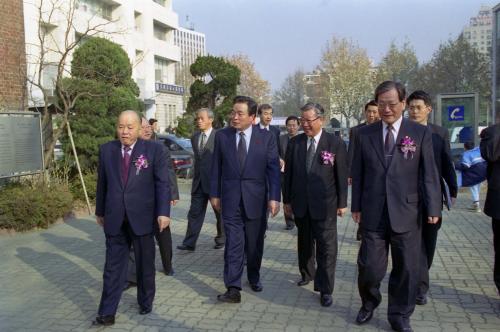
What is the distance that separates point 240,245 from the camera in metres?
5.36

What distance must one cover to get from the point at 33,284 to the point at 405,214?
4375 millimetres

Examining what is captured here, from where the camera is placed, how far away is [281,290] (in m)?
5.71

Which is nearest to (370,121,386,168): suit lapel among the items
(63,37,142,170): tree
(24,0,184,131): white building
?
(63,37,142,170): tree

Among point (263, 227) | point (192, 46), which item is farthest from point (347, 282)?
point (192, 46)

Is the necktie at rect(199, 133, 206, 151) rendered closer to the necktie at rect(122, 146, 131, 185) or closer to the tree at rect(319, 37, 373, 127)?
the necktie at rect(122, 146, 131, 185)

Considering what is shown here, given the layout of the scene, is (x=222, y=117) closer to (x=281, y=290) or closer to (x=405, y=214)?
(x=281, y=290)

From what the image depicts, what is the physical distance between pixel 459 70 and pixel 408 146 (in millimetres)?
39647

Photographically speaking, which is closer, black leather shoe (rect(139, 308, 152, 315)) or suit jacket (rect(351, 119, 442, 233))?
suit jacket (rect(351, 119, 442, 233))

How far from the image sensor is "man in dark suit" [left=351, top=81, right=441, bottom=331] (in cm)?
429

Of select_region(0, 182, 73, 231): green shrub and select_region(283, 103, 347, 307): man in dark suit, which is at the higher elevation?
select_region(283, 103, 347, 307): man in dark suit

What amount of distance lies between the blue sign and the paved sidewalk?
7.69 m

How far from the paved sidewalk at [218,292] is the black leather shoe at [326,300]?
5 centimetres

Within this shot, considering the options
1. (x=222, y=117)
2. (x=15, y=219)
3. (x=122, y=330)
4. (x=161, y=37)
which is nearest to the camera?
(x=122, y=330)

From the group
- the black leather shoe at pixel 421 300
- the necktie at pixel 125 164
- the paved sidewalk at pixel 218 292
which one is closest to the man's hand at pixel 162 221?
the necktie at pixel 125 164
